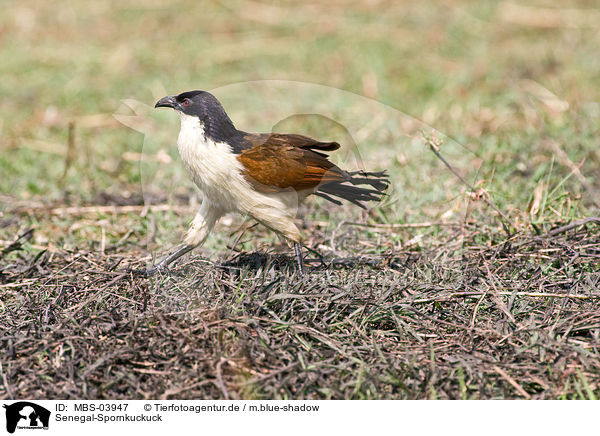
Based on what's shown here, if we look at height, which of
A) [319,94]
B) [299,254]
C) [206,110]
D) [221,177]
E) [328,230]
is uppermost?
[206,110]

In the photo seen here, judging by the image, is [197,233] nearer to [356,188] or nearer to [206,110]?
[206,110]

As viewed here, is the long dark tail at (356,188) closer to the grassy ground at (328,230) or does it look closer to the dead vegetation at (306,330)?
the grassy ground at (328,230)

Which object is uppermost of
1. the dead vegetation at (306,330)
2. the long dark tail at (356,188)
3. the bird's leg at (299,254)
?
the long dark tail at (356,188)

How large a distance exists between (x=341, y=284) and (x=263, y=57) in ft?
15.7

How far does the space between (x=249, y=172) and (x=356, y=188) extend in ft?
1.66

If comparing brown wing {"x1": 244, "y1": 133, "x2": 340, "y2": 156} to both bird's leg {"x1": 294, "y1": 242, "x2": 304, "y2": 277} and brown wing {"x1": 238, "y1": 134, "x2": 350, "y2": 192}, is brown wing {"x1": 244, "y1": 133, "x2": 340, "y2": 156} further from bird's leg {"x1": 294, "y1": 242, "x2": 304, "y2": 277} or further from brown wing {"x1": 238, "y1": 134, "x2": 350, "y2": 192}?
bird's leg {"x1": 294, "y1": 242, "x2": 304, "y2": 277}

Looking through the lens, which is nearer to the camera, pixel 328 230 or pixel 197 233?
pixel 197 233

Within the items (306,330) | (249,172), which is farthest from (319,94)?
(306,330)

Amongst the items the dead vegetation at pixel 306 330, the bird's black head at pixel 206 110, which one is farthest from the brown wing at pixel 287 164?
the dead vegetation at pixel 306 330

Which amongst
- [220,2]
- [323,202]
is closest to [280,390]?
[323,202]

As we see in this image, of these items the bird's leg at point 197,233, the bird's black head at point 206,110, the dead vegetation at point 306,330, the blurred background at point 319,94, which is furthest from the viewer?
the blurred background at point 319,94
